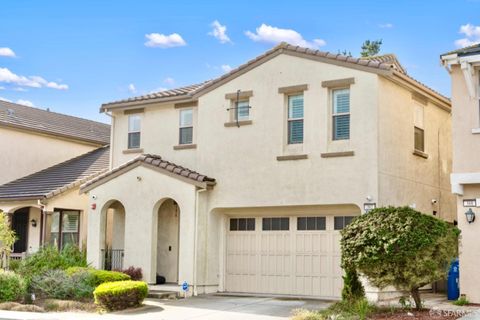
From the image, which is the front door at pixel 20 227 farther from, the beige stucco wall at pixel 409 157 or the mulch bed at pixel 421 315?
the mulch bed at pixel 421 315

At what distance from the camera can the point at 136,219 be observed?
21.1 meters

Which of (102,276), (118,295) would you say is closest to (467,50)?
(118,295)

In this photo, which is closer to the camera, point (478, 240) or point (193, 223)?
point (478, 240)

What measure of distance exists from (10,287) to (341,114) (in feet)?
33.1

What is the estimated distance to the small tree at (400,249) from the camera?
13.2 metres

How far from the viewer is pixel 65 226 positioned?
2617cm

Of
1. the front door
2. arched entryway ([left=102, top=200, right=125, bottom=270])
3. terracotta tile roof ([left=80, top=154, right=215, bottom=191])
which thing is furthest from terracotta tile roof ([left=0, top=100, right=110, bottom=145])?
terracotta tile roof ([left=80, top=154, right=215, bottom=191])

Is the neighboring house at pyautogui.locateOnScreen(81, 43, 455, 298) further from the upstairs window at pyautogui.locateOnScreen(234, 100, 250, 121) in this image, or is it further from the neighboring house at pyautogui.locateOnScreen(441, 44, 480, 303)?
the neighboring house at pyautogui.locateOnScreen(441, 44, 480, 303)

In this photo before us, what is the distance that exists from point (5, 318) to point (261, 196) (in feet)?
25.5

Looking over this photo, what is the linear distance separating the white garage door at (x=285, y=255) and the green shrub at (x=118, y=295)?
4261 millimetres

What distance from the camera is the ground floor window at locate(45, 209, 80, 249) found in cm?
2597

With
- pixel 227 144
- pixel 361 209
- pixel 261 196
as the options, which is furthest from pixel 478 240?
pixel 227 144

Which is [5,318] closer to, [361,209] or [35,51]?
[361,209]

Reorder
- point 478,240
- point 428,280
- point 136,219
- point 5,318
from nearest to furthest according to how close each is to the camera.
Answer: point 428,280
point 5,318
point 478,240
point 136,219
